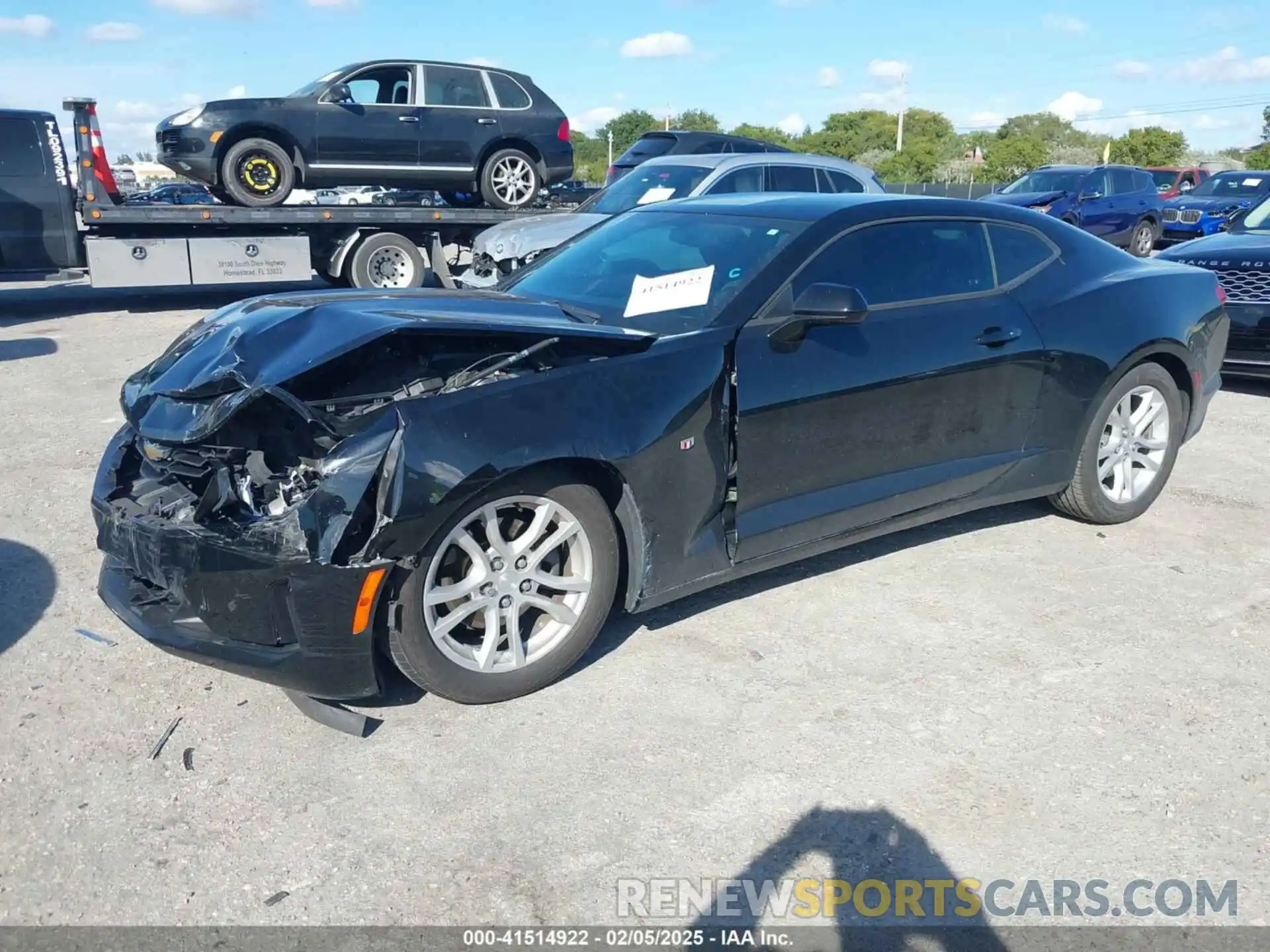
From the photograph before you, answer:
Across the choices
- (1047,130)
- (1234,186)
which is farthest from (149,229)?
(1047,130)

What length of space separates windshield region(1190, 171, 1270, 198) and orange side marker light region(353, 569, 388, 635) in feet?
72.2

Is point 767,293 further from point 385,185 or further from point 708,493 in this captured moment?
point 385,185

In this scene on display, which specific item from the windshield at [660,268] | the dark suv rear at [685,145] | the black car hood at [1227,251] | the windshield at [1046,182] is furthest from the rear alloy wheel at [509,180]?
the windshield at [1046,182]

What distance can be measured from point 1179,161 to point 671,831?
212 feet

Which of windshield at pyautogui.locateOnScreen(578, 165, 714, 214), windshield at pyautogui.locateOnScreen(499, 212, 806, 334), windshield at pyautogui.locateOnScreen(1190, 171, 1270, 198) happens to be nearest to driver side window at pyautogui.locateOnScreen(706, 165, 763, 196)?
windshield at pyautogui.locateOnScreen(578, 165, 714, 214)

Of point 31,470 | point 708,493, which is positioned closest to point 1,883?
point 708,493

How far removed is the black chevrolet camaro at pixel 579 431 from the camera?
120 inches

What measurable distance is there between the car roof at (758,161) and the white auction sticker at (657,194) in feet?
1.25

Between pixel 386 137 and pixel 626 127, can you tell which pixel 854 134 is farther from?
pixel 386 137

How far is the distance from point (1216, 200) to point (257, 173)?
17785 millimetres

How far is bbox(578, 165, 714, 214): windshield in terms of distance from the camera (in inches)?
388

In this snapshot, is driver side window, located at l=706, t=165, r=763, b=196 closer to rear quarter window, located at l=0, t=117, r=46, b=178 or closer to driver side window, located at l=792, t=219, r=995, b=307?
driver side window, located at l=792, t=219, r=995, b=307

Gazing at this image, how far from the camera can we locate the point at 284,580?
297 centimetres

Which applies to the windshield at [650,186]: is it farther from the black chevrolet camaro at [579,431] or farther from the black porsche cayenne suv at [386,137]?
the black chevrolet camaro at [579,431]
